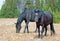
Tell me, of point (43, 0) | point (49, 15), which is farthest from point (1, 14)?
point (49, 15)

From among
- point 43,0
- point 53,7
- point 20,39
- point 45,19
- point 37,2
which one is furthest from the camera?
point 43,0

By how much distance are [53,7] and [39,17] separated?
3193 cm

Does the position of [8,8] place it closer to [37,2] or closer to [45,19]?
[37,2]

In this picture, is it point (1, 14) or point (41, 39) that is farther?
point (1, 14)

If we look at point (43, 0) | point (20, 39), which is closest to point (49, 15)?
point (20, 39)

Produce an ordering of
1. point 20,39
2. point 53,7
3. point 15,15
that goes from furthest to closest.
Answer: point 53,7, point 15,15, point 20,39

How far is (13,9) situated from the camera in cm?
4116

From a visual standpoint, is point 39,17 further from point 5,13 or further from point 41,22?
point 5,13

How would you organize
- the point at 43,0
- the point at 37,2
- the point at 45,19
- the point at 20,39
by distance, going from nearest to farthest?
the point at 20,39 < the point at 45,19 < the point at 37,2 < the point at 43,0

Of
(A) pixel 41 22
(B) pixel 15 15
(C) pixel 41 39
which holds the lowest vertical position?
(B) pixel 15 15

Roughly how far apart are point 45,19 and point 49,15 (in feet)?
2.11

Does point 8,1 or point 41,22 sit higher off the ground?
point 41,22

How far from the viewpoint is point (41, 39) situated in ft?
36.6

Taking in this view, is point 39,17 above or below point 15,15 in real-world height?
above
